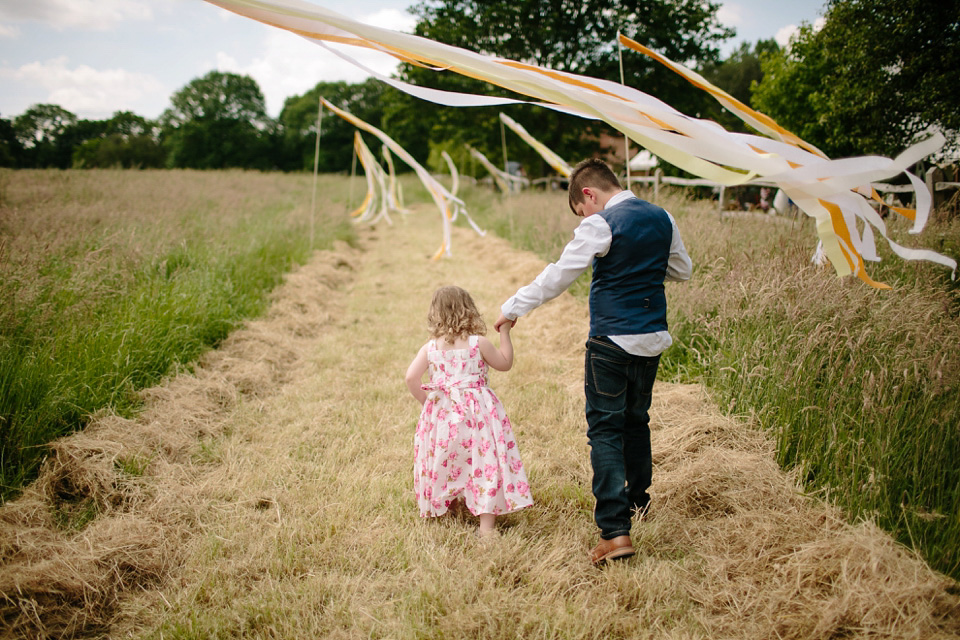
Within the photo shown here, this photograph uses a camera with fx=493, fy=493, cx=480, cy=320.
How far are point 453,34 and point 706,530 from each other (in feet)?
68.7

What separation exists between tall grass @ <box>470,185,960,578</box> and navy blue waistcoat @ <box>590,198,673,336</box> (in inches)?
44.3

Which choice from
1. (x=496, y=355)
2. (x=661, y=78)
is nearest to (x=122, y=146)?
(x=661, y=78)

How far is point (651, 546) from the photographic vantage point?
2426 mm

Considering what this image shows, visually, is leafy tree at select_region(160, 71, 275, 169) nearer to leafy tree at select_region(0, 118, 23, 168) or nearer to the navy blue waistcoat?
leafy tree at select_region(0, 118, 23, 168)

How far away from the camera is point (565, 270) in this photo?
87.4 inches

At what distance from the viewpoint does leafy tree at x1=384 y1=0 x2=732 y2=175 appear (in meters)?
18.6

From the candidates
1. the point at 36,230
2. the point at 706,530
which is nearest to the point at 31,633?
the point at 706,530

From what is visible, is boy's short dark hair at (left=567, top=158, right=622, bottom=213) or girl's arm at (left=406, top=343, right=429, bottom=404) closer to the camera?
boy's short dark hair at (left=567, top=158, right=622, bottom=213)

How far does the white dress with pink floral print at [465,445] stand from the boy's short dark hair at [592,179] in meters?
0.92

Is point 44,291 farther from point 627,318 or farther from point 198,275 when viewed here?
point 627,318

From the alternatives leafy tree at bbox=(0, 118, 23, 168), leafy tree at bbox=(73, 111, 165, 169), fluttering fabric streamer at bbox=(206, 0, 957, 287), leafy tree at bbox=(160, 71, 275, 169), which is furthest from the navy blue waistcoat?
leafy tree at bbox=(160, 71, 275, 169)

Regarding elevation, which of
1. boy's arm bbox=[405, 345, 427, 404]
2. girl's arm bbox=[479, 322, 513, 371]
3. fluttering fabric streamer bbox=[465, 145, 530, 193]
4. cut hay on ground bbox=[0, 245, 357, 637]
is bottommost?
cut hay on ground bbox=[0, 245, 357, 637]

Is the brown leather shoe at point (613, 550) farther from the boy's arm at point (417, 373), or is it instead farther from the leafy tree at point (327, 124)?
the leafy tree at point (327, 124)

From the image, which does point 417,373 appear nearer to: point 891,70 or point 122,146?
point 891,70
